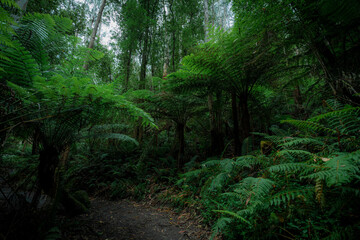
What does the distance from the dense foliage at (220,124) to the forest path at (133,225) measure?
22 cm

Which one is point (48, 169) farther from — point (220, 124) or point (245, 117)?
point (220, 124)

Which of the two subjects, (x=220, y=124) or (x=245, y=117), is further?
(x=220, y=124)

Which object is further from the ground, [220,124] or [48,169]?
[220,124]

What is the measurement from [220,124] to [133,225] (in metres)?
2.66

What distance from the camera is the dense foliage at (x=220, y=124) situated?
1.14 metres

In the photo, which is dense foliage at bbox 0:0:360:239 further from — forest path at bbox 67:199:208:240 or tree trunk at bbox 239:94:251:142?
forest path at bbox 67:199:208:240

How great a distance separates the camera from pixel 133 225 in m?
2.25

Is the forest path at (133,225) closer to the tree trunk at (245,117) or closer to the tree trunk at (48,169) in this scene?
A: the tree trunk at (48,169)

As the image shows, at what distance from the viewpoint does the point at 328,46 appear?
196 cm

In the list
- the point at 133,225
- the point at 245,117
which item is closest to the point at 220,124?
the point at 245,117

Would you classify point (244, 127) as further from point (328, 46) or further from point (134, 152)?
point (134, 152)

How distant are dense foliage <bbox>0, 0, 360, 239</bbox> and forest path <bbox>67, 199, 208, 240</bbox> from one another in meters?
0.22

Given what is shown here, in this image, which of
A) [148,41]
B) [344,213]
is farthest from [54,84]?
[148,41]

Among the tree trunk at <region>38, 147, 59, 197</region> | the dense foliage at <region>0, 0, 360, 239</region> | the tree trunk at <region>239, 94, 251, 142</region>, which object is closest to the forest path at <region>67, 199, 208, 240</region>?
the dense foliage at <region>0, 0, 360, 239</region>
